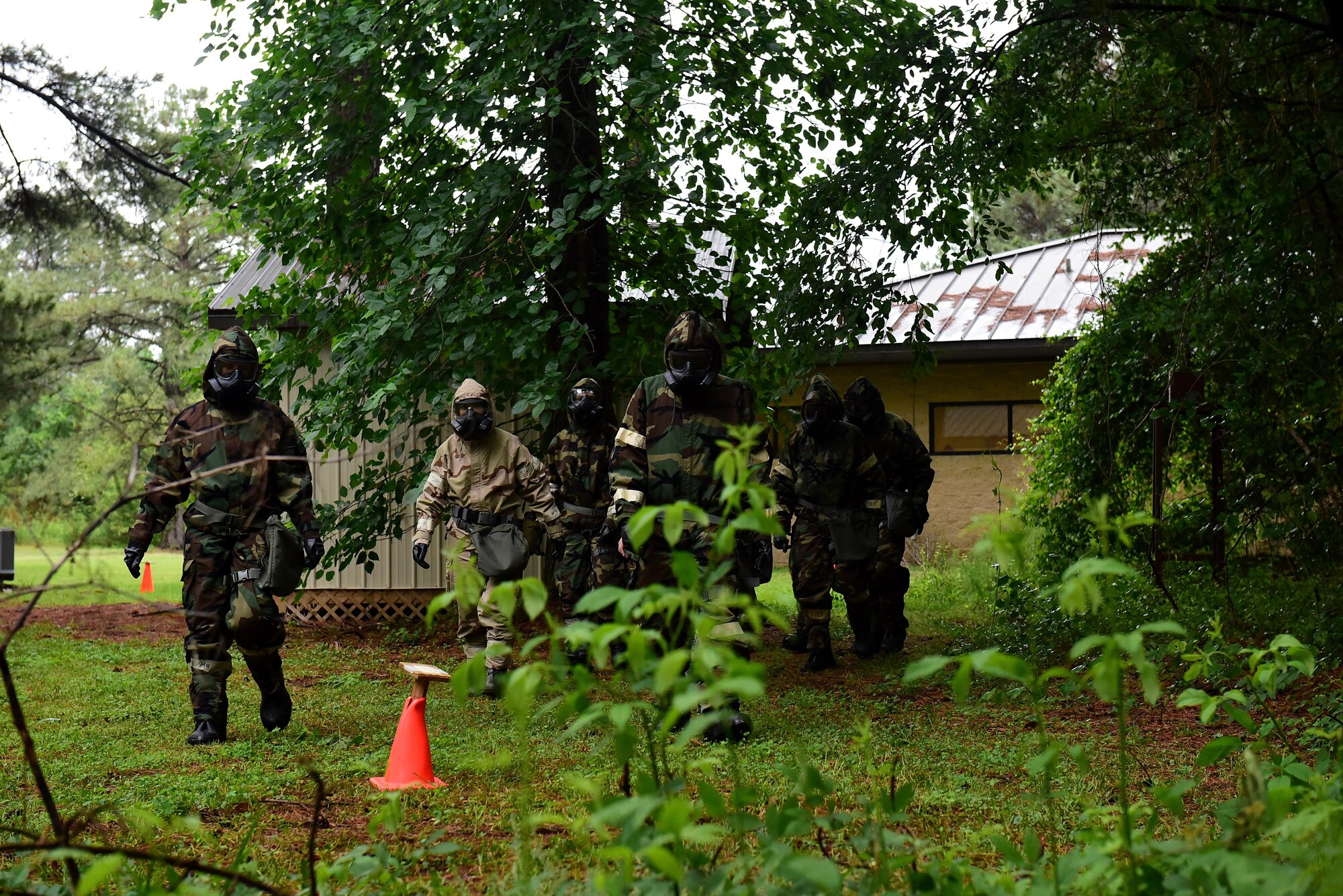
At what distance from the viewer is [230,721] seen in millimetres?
7762

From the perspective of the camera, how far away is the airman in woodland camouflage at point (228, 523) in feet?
23.0

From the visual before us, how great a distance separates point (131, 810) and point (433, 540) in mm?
10270

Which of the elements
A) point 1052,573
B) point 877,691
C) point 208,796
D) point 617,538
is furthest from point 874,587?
point 208,796

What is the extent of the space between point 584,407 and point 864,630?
2988mm

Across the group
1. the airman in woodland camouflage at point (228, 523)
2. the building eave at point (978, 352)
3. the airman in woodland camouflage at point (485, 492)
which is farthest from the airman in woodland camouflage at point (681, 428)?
the building eave at point (978, 352)

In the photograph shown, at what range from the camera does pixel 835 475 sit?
993cm

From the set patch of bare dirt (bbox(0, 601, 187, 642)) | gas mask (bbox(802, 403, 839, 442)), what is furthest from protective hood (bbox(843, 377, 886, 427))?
patch of bare dirt (bbox(0, 601, 187, 642))

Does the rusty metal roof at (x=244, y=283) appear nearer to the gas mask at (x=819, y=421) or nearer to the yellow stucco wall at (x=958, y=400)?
the gas mask at (x=819, y=421)

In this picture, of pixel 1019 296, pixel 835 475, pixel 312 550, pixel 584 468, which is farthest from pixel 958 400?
pixel 312 550

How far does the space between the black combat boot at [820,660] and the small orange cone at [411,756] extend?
4603 mm

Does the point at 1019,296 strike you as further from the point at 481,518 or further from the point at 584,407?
the point at 481,518

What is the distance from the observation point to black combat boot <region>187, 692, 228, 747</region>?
6953 millimetres

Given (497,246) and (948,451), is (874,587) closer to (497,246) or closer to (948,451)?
(497,246)

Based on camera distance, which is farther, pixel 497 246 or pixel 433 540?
pixel 433 540
